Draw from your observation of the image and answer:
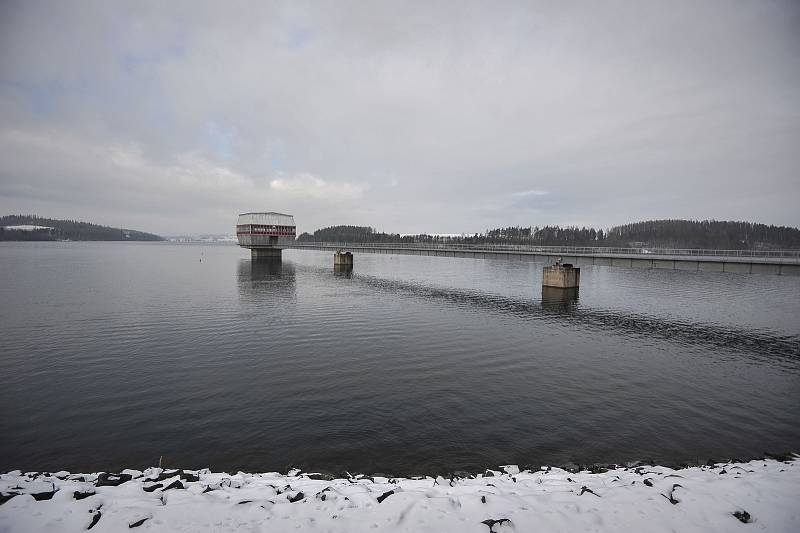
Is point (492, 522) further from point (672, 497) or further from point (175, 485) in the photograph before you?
point (175, 485)

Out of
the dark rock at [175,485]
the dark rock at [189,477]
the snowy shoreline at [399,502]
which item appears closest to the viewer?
the snowy shoreline at [399,502]

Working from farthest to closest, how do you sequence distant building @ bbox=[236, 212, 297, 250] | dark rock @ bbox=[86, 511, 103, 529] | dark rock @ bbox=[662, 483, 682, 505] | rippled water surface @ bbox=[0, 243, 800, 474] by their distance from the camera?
distant building @ bbox=[236, 212, 297, 250], rippled water surface @ bbox=[0, 243, 800, 474], dark rock @ bbox=[662, 483, 682, 505], dark rock @ bbox=[86, 511, 103, 529]

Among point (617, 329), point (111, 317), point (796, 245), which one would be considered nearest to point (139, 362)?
point (111, 317)

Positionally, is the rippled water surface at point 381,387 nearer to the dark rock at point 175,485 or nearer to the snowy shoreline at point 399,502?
the snowy shoreline at point 399,502

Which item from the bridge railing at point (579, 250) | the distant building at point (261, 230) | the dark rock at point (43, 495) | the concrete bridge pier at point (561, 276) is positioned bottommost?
the dark rock at point (43, 495)

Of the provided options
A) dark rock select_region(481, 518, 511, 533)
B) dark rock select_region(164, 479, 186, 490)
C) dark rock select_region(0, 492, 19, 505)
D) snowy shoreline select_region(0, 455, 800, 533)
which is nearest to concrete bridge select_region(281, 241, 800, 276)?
snowy shoreline select_region(0, 455, 800, 533)

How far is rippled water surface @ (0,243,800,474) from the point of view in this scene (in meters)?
13.0

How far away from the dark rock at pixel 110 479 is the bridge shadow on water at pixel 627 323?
3446 cm

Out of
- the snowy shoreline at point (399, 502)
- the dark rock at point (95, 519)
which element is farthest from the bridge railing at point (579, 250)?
the dark rock at point (95, 519)

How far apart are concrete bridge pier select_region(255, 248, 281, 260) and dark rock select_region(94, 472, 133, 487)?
13255 centimetres

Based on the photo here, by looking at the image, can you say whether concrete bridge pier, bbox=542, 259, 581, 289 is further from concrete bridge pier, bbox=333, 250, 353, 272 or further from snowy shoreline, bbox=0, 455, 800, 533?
concrete bridge pier, bbox=333, 250, 353, 272

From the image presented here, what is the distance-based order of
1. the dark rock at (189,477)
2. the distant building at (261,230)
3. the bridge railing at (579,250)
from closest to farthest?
the dark rock at (189,477) → the bridge railing at (579,250) → the distant building at (261,230)

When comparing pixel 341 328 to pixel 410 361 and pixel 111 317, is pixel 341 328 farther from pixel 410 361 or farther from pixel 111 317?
pixel 111 317

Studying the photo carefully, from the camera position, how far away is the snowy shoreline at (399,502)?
827 cm
